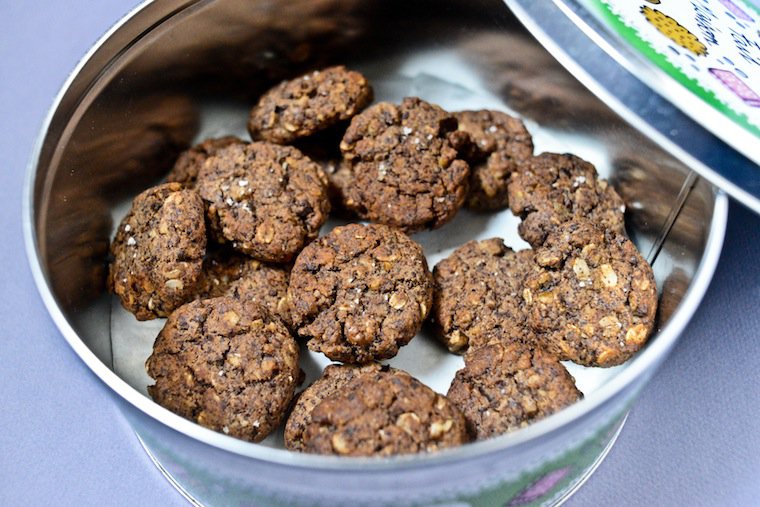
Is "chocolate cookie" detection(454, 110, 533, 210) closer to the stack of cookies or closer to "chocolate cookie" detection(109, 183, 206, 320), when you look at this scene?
the stack of cookies

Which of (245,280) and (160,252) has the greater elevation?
(160,252)

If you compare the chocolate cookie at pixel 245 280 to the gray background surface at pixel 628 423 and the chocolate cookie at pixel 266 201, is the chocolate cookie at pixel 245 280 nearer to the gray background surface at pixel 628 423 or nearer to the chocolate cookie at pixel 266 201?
the chocolate cookie at pixel 266 201

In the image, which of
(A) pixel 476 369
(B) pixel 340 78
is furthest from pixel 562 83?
(A) pixel 476 369

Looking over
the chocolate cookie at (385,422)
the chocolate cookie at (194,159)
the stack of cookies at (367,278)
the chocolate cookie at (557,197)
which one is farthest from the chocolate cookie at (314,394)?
the chocolate cookie at (194,159)

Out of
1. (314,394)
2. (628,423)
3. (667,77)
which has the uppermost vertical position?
(667,77)

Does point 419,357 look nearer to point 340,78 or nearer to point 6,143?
point 340,78

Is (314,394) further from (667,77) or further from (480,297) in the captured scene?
(667,77)

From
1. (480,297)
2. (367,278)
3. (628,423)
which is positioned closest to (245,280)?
(367,278)
